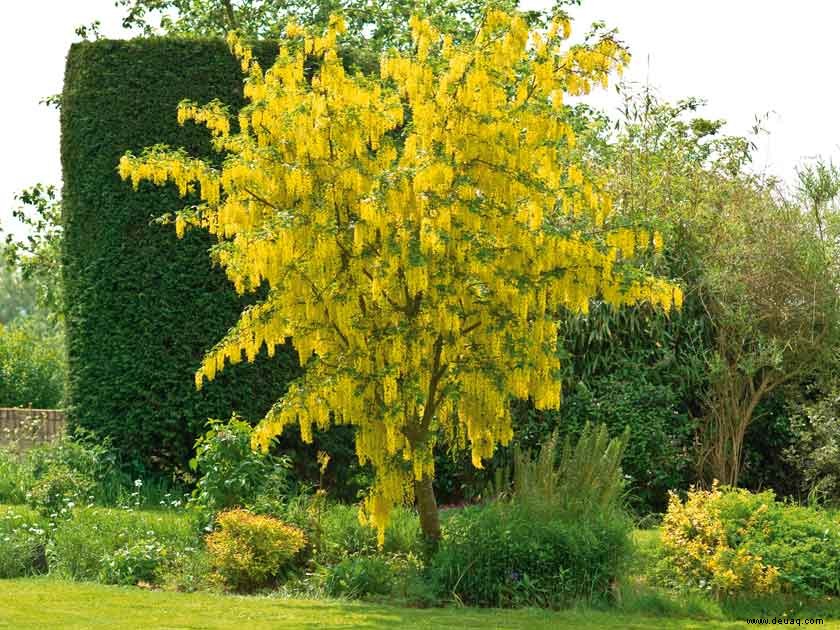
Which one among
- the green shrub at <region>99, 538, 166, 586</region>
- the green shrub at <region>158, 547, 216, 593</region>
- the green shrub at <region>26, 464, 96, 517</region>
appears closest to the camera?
the green shrub at <region>158, 547, 216, 593</region>

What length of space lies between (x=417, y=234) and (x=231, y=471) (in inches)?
120

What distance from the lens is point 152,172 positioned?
30.6 ft

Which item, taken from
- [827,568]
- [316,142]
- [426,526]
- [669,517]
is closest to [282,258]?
[316,142]

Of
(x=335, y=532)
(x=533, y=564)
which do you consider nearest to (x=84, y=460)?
(x=335, y=532)

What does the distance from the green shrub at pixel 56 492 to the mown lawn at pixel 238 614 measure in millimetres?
2445

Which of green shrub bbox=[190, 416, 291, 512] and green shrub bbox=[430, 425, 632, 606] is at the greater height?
green shrub bbox=[190, 416, 291, 512]

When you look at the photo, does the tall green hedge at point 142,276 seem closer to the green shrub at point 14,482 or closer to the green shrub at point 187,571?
the green shrub at point 14,482

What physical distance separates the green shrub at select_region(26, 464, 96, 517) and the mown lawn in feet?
8.02

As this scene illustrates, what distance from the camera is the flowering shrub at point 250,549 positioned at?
9180 millimetres

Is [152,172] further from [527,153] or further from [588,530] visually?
[588,530]

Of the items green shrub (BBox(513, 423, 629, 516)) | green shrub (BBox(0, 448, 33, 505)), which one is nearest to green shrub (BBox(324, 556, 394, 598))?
green shrub (BBox(513, 423, 629, 516))

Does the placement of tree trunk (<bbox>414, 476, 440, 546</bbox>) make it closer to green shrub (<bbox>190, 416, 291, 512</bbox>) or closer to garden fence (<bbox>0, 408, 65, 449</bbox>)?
green shrub (<bbox>190, 416, 291, 512</bbox>)

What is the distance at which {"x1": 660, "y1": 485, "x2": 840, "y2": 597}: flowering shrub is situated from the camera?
864cm

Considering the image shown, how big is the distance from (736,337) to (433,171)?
5.71 metres
